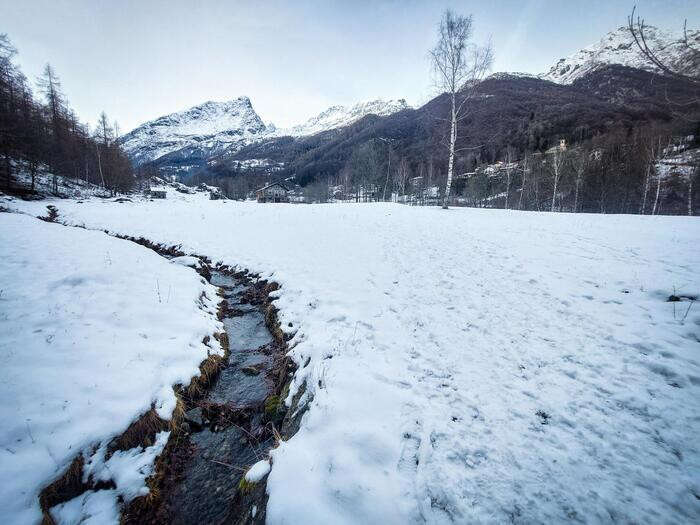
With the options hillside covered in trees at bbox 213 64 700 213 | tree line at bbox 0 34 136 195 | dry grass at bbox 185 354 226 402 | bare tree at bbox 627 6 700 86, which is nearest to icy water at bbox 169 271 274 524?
dry grass at bbox 185 354 226 402

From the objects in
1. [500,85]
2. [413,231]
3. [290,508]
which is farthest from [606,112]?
[290,508]

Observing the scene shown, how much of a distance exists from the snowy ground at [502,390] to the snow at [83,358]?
7.70ft

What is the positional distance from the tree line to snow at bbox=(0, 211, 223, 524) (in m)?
34.4

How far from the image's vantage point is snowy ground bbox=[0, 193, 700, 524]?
276 centimetres

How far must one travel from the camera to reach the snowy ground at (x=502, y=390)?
276 cm

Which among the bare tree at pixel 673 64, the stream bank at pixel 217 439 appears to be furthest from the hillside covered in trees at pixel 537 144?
the stream bank at pixel 217 439

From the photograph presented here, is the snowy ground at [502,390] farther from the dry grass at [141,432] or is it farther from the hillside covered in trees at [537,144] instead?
the hillside covered in trees at [537,144]

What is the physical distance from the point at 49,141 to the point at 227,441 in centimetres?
5767

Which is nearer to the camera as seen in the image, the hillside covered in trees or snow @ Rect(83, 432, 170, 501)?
snow @ Rect(83, 432, 170, 501)

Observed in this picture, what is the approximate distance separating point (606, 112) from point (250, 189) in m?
132

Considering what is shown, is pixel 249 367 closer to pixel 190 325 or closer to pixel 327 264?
pixel 190 325

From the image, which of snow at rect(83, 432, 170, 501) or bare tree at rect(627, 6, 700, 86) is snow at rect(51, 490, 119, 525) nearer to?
snow at rect(83, 432, 170, 501)

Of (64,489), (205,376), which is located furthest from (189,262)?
(64,489)

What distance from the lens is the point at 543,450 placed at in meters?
3.16
